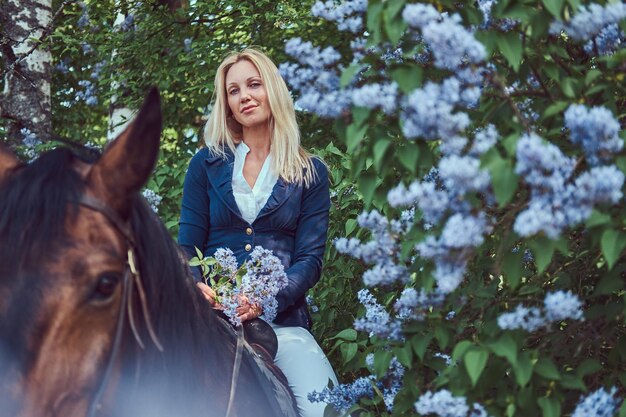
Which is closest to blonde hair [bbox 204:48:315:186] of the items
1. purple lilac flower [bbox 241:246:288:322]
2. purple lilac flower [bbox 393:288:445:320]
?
purple lilac flower [bbox 241:246:288:322]

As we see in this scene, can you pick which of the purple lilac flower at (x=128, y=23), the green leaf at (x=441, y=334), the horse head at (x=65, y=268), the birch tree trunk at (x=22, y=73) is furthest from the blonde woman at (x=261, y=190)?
the purple lilac flower at (x=128, y=23)

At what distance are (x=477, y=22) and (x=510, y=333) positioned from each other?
2.97 ft

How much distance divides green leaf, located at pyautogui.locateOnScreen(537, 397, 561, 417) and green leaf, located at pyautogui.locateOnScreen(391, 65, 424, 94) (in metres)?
0.98

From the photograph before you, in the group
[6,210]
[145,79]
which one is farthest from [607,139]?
[145,79]

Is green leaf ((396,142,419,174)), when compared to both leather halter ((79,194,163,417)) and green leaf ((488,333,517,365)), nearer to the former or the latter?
green leaf ((488,333,517,365))

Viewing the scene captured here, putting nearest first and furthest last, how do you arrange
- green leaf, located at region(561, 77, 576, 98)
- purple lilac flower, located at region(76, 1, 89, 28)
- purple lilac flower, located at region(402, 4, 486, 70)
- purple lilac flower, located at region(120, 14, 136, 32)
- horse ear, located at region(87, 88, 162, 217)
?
purple lilac flower, located at region(402, 4, 486, 70)
horse ear, located at region(87, 88, 162, 217)
green leaf, located at region(561, 77, 576, 98)
purple lilac flower, located at region(120, 14, 136, 32)
purple lilac flower, located at region(76, 1, 89, 28)

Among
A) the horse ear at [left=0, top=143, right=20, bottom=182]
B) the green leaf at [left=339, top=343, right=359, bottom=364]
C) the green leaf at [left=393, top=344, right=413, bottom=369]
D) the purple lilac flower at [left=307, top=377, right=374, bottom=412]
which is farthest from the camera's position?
the green leaf at [left=339, top=343, right=359, bottom=364]

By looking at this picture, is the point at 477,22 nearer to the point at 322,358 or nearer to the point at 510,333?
the point at 510,333

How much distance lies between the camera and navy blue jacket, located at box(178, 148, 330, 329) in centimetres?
438

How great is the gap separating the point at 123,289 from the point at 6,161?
24.2 inches

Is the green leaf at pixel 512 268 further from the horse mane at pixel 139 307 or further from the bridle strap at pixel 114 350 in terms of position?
the bridle strap at pixel 114 350

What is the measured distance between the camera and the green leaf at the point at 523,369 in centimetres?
267

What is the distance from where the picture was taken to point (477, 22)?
2758 mm

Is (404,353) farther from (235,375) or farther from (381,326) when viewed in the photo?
(235,375)
